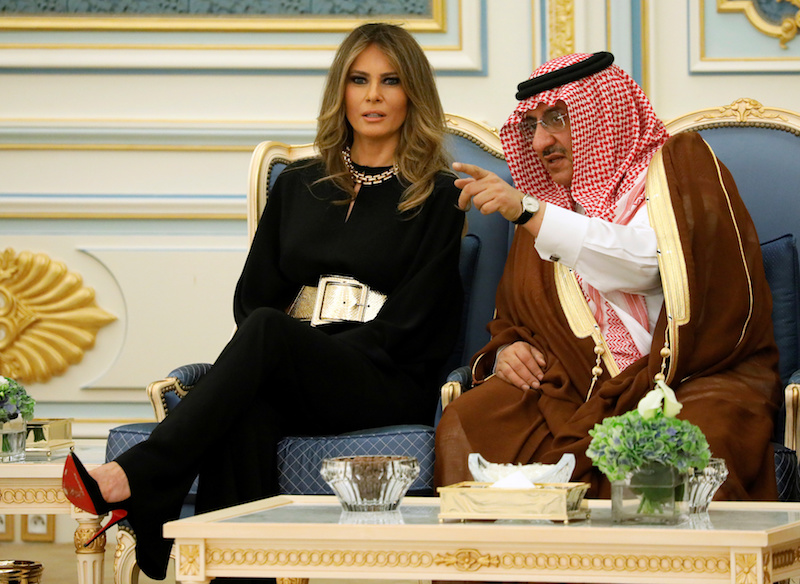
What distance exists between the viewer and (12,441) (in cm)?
261

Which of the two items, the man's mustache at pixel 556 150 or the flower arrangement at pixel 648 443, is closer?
the flower arrangement at pixel 648 443

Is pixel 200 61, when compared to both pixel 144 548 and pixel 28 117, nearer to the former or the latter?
pixel 28 117

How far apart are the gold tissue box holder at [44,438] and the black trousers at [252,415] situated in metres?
0.70

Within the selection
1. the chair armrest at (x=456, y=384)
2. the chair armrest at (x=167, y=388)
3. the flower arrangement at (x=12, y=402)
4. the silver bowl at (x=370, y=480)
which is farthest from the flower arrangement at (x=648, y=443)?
the flower arrangement at (x=12, y=402)

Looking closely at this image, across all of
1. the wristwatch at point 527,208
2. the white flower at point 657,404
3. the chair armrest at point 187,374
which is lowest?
the chair armrest at point 187,374

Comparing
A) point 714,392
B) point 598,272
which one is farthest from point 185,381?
point 714,392

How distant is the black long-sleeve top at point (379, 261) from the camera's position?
2662 millimetres

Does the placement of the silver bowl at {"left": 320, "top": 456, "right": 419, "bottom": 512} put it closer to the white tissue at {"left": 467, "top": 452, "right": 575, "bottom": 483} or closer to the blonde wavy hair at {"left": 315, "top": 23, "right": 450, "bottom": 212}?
the white tissue at {"left": 467, "top": 452, "right": 575, "bottom": 483}

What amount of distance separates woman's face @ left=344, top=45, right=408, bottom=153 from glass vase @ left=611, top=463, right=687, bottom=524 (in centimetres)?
160

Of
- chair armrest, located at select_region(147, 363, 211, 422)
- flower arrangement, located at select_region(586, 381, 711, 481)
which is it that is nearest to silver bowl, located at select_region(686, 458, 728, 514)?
flower arrangement, located at select_region(586, 381, 711, 481)

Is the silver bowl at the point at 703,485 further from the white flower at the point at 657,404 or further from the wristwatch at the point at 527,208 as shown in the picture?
the wristwatch at the point at 527,208

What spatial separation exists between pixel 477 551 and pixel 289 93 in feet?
8.46

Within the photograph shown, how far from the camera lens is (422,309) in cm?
266

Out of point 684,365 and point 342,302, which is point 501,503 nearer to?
point 684,365
